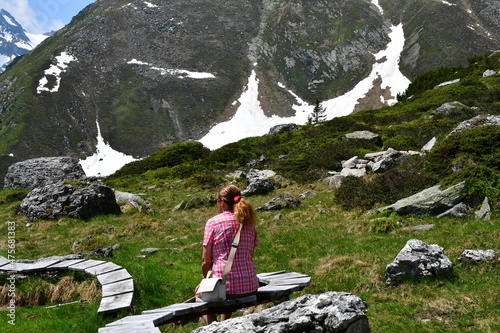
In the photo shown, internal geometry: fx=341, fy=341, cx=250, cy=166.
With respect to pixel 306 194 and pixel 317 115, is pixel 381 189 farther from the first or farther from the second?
pixel 317 115

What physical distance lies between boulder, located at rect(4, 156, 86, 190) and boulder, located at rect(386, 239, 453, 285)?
3925cm

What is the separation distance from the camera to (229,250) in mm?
6180

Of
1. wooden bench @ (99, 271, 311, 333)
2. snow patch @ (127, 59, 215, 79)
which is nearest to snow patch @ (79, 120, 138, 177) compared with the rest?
snow patch @ (127, 59, 215, 79)

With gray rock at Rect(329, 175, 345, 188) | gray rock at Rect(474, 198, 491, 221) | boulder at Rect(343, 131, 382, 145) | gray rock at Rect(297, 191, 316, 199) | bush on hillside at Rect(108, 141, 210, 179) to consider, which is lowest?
gray rock at Rect(474, 198, 491, 221)

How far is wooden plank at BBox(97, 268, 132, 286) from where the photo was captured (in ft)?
29.1

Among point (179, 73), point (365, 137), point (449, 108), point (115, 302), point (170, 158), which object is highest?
point (179, 73)

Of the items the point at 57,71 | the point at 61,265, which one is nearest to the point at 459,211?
the point at 61,265

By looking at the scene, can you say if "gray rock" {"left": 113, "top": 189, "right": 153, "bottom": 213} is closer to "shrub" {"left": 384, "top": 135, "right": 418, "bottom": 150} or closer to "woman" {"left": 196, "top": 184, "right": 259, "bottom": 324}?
"woman" {"left": 196, "top": 184, "right": 259, "bottom": 324}

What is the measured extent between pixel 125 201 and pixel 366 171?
18.1 meters

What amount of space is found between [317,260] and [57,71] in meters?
196

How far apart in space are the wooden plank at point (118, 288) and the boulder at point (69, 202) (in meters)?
14.7

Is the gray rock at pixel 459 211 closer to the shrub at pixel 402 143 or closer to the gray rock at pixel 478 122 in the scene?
the gray rock at pixel 478 122

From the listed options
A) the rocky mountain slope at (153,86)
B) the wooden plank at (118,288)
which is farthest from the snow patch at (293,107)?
the wooden plank at (118,288)

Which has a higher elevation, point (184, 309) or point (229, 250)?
point (229, 250)
